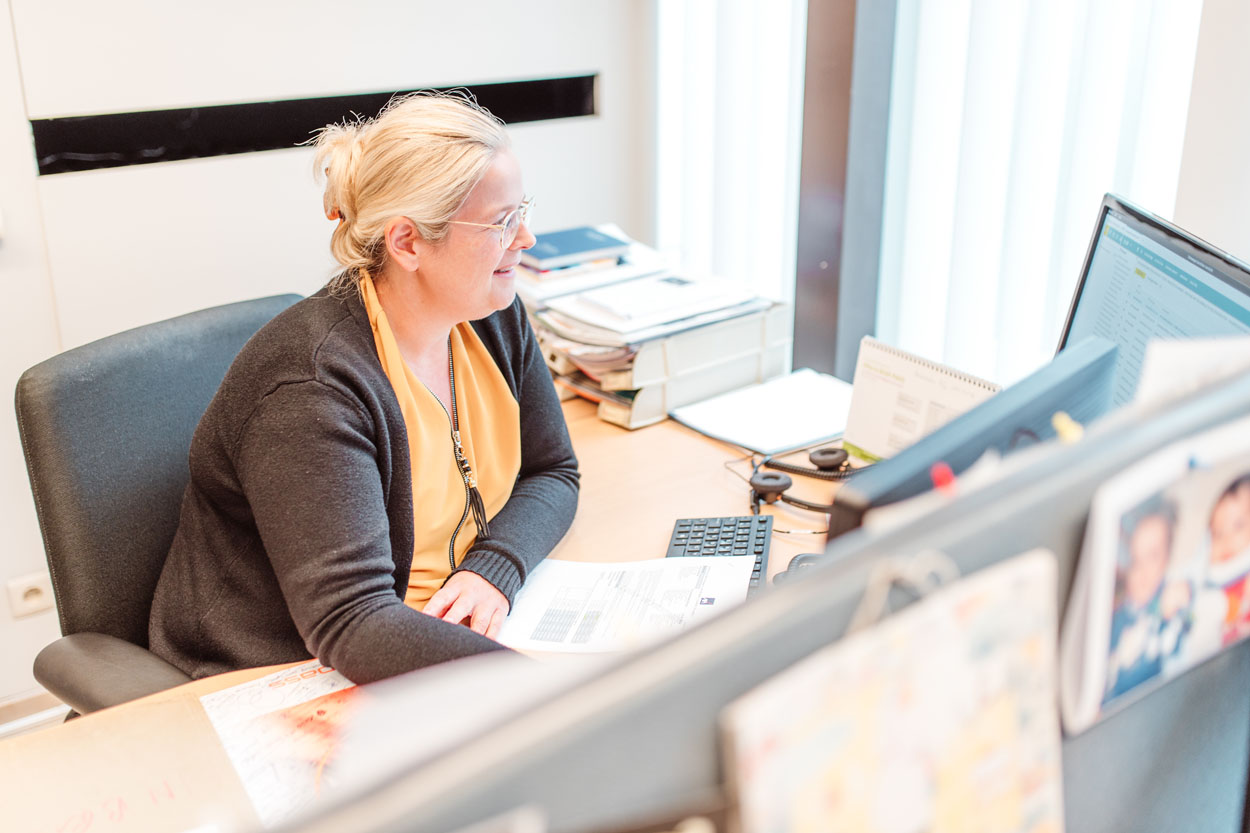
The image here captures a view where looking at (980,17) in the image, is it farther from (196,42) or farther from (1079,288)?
(196,42)

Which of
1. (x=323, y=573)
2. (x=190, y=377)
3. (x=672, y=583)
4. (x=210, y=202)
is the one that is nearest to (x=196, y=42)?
(x=210, y=202)

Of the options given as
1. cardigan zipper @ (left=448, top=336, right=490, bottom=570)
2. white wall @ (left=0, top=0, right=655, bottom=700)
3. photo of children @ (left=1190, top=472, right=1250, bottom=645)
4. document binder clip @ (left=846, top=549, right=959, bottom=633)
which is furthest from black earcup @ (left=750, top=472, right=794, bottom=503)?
white wall @ (left=0, top=0, right=655, bottom=700)

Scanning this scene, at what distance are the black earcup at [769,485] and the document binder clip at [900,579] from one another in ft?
3.30

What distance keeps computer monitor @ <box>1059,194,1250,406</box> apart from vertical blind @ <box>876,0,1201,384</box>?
0.45 m

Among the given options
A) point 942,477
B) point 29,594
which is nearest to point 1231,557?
point 942,477

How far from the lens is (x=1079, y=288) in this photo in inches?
50.6

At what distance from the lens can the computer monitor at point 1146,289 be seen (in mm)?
962

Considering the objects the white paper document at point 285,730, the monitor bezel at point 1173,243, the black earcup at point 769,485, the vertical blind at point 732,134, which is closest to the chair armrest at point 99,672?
the white paper document at point 285,730

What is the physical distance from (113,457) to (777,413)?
1002 mm

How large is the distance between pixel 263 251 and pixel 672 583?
4.02 ft

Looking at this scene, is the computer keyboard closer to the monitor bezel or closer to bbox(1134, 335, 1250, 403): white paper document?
the monitor bezel

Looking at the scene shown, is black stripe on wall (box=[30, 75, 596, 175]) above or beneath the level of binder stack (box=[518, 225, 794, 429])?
above

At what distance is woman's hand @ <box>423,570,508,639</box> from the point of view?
1.28 meters

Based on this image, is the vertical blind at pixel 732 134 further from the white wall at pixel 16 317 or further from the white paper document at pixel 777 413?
the white wall at pixel 16 317
